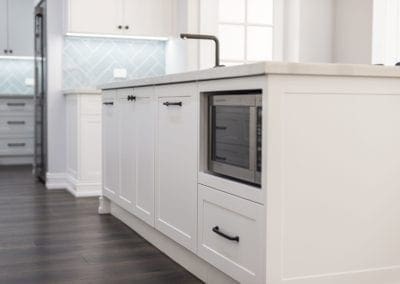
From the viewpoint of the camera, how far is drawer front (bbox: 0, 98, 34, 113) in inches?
297

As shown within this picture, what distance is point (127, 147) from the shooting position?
377cm

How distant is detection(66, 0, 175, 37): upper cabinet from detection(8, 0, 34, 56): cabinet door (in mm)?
2568

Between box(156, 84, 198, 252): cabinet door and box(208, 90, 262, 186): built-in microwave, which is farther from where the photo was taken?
box(156, 84, 198, 252): cabinet door

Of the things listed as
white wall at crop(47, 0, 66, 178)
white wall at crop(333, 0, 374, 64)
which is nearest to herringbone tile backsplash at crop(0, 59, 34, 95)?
white wall at crop(47, 0, 66, 178)

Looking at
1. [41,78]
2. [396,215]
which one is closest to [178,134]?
[396,215]

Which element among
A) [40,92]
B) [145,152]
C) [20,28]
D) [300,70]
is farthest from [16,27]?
[300,70]

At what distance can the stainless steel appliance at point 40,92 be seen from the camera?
5906 millimetres

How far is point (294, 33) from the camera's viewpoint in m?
5.59

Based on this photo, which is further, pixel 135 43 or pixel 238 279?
pixel 135 43

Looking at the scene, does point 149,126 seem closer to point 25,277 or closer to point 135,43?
point 25,277

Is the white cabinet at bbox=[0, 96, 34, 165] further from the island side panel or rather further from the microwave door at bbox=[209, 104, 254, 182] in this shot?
the island side panel

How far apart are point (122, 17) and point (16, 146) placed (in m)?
2.76

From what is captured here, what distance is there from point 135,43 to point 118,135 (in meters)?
2.29

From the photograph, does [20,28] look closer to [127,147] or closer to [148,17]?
[148,17]
